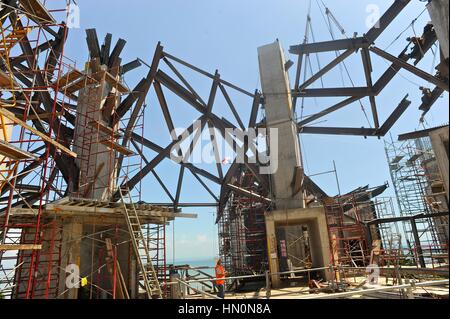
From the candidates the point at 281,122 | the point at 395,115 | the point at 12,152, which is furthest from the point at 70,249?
the point at 395,115

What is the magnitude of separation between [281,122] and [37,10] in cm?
1293

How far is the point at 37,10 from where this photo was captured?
11.9 metres

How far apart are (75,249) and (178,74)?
1179 cm

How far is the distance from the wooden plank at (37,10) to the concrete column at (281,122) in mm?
11760

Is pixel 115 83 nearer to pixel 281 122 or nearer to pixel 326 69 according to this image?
pixel 281 122

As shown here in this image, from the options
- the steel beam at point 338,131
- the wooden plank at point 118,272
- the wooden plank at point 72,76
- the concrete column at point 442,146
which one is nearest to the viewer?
the concrete column at point 442,146

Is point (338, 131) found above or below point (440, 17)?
above

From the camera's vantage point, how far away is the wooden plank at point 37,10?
1135cm

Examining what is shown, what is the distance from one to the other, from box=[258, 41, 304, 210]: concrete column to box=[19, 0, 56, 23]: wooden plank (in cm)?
1176

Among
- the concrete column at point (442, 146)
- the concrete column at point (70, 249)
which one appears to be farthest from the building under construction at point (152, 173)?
the concrete column at point (442, 146)

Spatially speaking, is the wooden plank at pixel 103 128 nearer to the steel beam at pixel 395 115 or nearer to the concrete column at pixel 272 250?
the concrete column at pixel 272 250

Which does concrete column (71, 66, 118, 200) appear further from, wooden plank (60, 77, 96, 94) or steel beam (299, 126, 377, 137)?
steel beam (299, 126, 377, 137)

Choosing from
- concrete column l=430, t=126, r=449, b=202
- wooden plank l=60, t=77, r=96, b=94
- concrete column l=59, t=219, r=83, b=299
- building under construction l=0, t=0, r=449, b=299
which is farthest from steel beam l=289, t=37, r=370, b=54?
concrete column l=59, t=219, r=83, b=299
